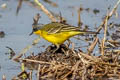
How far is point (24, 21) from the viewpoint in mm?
13109

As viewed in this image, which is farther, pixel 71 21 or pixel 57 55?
pixel 71 21

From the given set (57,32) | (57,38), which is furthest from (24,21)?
(57,38)

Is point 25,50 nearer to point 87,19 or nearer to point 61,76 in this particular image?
point 61,76

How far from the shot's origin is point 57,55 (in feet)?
32.8

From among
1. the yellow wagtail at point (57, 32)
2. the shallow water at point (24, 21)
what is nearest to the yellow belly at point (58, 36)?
the yellow wagtail at point (57, 32)

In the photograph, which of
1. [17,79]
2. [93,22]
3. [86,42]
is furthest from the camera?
[93,22]

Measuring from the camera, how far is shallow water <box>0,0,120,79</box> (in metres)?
10.1

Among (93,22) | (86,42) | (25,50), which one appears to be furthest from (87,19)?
(25,50)

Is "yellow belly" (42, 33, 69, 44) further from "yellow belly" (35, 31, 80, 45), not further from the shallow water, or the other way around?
the shallow water

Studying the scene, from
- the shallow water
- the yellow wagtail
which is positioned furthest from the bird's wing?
the shallow water

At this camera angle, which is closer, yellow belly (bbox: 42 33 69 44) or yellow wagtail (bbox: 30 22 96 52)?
yellow wagtail (bbox: 30 22 96 52)

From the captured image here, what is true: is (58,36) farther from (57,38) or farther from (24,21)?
(24,21)

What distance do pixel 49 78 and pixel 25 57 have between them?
1.26 metres

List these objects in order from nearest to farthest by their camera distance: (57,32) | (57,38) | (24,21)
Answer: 1. (57,38)
2. (57,32)
3. (24,21)
